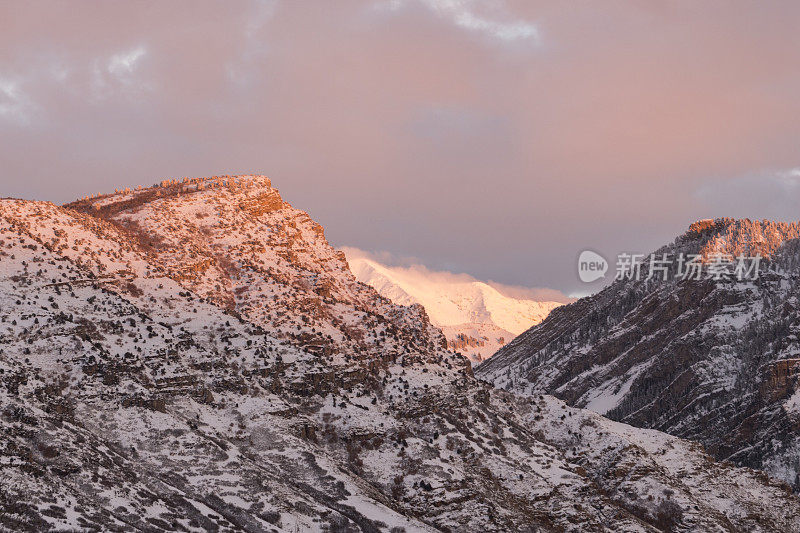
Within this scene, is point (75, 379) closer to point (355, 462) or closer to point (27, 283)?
point (27, 283)

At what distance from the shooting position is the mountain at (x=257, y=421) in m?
124

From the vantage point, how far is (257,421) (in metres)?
149

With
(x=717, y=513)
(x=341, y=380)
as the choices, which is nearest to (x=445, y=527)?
(x=341, y=380)

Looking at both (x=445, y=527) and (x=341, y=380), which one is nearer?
(x=445, y=527)

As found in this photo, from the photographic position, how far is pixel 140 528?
11175cm

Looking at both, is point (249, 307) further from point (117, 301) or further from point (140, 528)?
point (140, 528)

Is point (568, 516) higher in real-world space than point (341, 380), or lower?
lower

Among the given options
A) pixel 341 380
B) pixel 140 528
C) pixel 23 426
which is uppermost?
pixel 341 380

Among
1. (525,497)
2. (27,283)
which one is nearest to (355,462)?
(525,497)

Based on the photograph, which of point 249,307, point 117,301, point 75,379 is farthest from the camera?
point 249,307

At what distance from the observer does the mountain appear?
12438 cm

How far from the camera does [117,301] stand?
16188 cm

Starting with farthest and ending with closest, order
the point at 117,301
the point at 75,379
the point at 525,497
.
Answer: the point at 117,301, the point at 525,497, the point at 75,379

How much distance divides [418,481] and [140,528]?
46.0 meters
